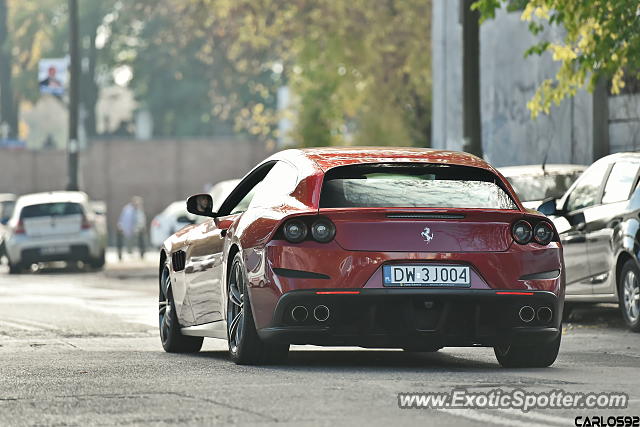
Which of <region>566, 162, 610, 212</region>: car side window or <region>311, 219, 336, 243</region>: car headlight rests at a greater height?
<region>311, 219, 336, 243</region>: car headlight

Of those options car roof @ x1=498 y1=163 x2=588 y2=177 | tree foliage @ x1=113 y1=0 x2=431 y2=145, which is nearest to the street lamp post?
tree foliage @ x1=113 y1=0 x2=431 y2=145

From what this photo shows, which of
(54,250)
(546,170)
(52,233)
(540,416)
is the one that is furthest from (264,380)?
(52,233)

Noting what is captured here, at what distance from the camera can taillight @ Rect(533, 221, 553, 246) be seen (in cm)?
1062

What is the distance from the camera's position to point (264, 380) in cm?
975

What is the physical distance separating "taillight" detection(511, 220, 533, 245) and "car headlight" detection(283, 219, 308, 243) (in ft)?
4.14

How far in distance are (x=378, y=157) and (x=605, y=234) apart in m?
5.30

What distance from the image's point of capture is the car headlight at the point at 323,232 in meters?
10.3

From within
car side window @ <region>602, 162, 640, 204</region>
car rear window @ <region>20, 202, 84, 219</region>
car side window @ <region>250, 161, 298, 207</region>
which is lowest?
car rear window @ <region>20, 202, 84, 219</region>

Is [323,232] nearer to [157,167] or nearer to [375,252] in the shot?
[375,252]

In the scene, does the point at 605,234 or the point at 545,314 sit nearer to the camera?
the point at 545,314

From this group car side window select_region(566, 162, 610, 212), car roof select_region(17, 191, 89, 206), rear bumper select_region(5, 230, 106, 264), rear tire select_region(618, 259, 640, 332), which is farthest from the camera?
car roof select_region(17, 191, 89, 206)

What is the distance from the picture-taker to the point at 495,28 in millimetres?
30250

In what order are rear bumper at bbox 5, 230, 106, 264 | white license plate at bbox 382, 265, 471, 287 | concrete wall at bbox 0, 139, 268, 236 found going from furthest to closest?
concrete wall at bbox 0, 139, 268, 236
rear bumper at bbox 5, 230, 106, 264
white license plate at bbox 382, 265, 471, 287

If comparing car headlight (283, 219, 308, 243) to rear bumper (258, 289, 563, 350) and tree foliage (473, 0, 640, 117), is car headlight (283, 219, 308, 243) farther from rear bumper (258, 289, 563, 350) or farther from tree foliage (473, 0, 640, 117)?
tree foliage (473, 0, 640, 117)
